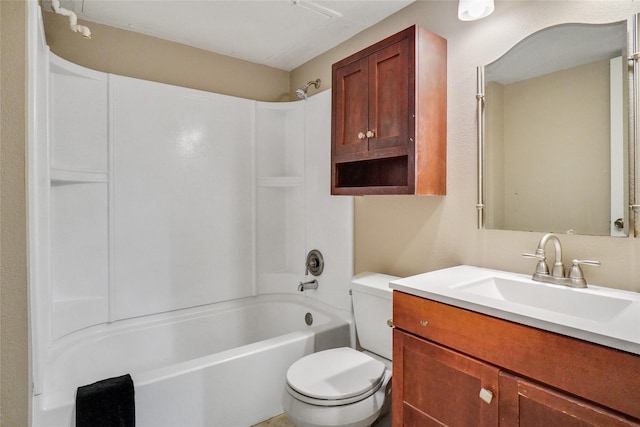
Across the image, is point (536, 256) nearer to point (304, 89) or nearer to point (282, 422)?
point (282, 422)

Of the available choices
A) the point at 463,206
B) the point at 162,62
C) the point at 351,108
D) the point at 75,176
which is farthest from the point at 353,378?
the point at 162,62

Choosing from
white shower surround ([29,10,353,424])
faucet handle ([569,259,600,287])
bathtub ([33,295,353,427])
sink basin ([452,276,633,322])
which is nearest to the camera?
sink basin ([452,276,633,322])

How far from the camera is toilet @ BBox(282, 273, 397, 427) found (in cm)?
134

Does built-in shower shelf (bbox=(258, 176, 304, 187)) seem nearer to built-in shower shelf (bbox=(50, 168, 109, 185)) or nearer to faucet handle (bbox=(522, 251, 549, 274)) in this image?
built-in shower shelf (bbox=(50, 168, 109, 185))

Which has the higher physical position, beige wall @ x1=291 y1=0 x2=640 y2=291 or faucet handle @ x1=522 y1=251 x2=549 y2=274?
beige wall @ x1=291 y1=0 x2=640 y2=291

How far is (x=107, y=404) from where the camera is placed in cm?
142

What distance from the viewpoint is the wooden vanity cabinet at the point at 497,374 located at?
806mm

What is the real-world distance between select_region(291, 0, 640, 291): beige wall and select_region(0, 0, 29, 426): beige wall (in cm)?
162

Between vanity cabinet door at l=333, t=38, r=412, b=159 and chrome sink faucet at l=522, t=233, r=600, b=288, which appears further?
vanity cabinet door at l=333, t=38, r=412, b=159

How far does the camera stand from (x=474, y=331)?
1.06 metres

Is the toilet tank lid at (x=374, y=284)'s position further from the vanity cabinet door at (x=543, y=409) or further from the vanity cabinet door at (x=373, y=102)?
the vanity cabinet door at (x=543, y=409)

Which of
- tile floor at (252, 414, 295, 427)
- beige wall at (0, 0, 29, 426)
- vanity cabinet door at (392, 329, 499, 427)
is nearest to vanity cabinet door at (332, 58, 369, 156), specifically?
vanity cabinet door at (392, 329, 499, 427)

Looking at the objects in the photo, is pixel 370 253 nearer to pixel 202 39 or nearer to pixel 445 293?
pixel 445 293

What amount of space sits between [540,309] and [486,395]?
290 mm
